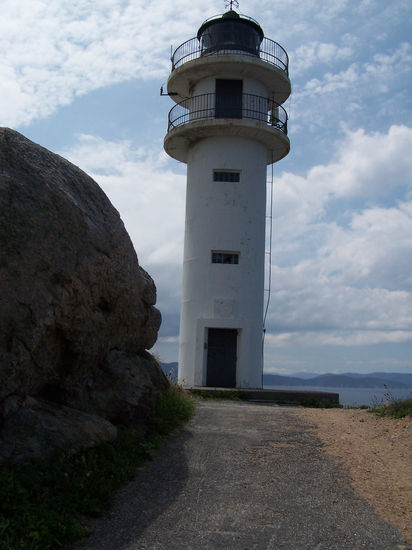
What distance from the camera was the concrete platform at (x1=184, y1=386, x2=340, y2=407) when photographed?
54.8 feet

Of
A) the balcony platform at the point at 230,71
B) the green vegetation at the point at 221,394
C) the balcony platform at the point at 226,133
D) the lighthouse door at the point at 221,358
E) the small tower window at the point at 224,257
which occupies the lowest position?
the green vegetation at the point at 221,394

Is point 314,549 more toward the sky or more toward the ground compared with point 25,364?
more toward the ground

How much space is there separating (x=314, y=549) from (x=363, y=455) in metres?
3.57

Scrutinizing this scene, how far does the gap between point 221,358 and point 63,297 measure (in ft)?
40.9

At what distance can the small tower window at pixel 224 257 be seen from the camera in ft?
64.1

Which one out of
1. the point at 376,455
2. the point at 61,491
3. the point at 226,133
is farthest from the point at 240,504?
the point at 226,133

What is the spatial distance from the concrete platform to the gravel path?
777cm

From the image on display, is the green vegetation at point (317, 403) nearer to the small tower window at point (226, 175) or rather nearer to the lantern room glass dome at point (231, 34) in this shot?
the small tower window at point (226, 175)

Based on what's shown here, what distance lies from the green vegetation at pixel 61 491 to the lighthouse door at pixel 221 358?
11.3 metres

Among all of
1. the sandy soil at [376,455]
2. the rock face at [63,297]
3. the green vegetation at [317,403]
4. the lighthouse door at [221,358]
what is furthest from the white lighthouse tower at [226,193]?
the rock face at [63,297]

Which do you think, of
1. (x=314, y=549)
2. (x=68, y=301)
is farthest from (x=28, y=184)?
(x=314, y=549)

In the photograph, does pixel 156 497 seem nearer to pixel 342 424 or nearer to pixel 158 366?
pixel 158 366

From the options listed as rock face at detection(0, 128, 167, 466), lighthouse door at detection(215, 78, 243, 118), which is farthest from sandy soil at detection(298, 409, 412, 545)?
lighthouse door at detection(215, 78, 243, 118)

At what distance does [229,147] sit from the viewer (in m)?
20.1
